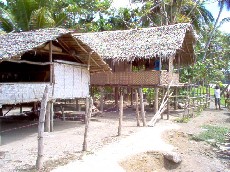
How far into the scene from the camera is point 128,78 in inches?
647

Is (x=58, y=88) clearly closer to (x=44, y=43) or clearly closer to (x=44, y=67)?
(x=44, y=43)

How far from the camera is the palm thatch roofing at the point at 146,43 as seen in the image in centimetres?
1535

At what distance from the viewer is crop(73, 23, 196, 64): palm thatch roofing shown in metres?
15.3

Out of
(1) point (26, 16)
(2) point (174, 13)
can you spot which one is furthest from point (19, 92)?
(2) point (174, 13)

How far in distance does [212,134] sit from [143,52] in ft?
17.9

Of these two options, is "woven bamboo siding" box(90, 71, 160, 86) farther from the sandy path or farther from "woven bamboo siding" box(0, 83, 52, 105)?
"woven bamboo siding" box(0, 83, 52, 105)

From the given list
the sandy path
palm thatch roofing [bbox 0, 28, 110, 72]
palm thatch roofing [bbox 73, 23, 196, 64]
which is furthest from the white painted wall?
the sandy path

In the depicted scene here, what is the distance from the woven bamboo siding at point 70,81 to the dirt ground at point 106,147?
1465 millimetres

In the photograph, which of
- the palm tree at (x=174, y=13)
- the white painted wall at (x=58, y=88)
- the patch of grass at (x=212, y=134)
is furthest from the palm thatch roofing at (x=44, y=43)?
the palm tree at (x=174, y=13)

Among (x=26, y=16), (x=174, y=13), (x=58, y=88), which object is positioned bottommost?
(x=58, y=88)

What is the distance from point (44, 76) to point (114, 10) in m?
13.8

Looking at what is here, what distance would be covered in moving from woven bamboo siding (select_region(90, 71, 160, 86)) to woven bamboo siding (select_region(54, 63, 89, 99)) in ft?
11.4

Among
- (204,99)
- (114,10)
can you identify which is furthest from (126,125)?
(114,10)

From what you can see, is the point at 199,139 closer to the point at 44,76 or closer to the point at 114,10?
the point at 44,76
